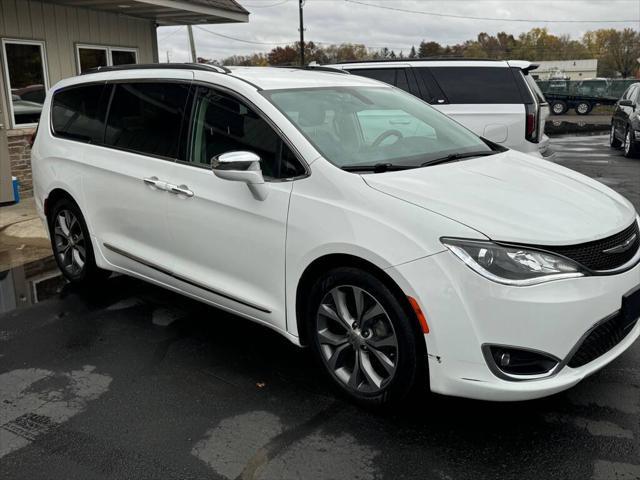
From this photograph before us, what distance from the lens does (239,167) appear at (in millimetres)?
3398

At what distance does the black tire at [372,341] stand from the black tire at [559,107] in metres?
36.7

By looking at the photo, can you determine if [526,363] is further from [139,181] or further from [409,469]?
[139,181]

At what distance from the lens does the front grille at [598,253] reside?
282 cm

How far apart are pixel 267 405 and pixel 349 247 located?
0.99 metres

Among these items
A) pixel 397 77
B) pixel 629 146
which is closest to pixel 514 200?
pixel 397 77

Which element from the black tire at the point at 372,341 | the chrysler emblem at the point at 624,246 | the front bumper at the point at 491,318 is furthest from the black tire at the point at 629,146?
the black tire at the point at 372,341

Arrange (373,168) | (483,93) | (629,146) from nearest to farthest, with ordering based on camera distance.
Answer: (373,168) < (483,93) < (629,146)

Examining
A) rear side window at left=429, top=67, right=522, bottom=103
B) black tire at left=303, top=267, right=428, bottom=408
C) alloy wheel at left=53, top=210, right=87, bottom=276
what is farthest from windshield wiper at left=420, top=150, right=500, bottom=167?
rear side window at left=429, top=67, right=522, bottom=103

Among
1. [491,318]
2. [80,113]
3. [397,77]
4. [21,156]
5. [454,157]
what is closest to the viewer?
[491,318]

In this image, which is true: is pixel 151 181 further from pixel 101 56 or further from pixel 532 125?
pixel 101 56

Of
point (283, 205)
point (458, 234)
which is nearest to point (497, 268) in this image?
point (458, 234)

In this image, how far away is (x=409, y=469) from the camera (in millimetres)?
2785

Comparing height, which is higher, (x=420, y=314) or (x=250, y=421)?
(x=420, y=314)

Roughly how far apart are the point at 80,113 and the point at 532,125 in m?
5.66
